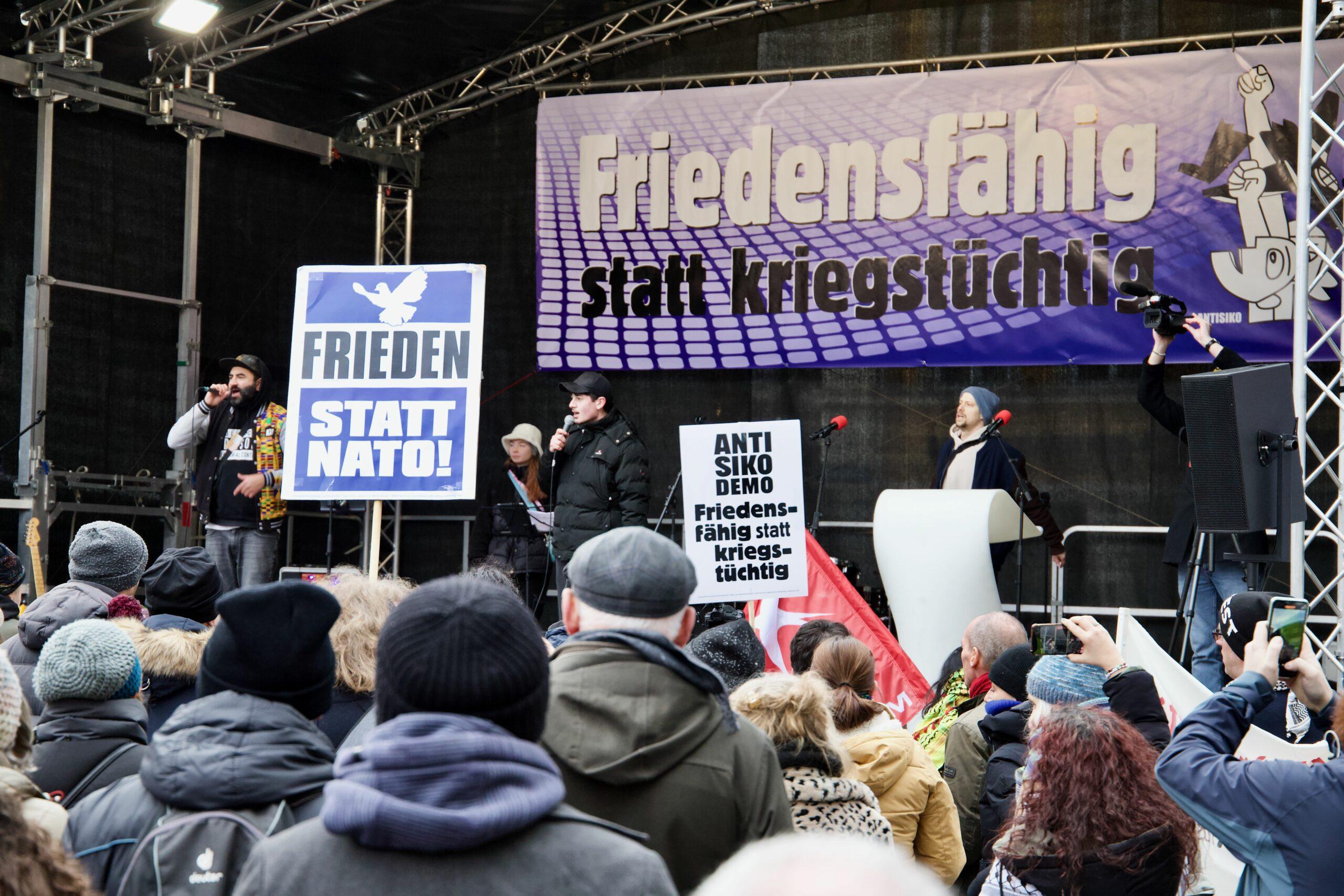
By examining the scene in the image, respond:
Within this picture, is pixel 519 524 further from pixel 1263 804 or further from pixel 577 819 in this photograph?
pixel 577 819

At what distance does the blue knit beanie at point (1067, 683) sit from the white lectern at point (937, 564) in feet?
11.7

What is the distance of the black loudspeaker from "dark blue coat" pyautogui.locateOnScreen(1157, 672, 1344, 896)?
2822 millimetres

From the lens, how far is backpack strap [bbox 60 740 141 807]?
6.54ft

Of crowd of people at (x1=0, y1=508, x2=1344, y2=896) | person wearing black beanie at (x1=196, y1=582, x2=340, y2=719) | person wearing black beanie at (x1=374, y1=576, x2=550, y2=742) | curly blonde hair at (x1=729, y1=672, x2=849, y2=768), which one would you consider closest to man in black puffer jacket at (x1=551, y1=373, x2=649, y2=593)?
crowd of people at (x1=0, y1=508, x2=1344, y2=896)

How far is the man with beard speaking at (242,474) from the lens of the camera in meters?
6.98

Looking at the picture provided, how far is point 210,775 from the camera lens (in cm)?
161

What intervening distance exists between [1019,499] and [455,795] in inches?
234

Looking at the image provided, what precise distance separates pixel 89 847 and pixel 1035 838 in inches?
55.1

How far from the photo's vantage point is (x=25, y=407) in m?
7.57

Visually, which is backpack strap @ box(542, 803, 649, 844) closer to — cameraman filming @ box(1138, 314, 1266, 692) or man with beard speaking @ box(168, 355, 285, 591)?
cameraman filming @ box(1138, 314, 1266, 692)

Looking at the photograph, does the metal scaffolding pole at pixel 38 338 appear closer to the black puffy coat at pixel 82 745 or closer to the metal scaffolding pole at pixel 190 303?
the metal scaffolding pole at pixel 190 303

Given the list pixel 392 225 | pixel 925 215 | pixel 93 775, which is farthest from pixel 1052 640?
pixel 392 225

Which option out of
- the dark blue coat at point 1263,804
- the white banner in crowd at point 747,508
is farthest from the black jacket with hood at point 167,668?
the white banner in crowd at point 747,508

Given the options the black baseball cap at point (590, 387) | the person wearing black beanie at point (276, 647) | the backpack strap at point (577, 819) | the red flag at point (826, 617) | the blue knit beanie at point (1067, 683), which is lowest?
the red flag at point (826, 617)
